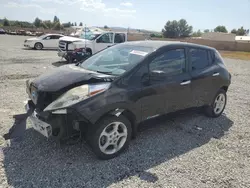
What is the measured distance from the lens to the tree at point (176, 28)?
330 ft

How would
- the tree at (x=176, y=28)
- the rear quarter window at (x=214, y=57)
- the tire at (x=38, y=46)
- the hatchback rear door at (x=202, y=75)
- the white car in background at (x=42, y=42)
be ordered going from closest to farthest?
the hatchback rear door at (x=202, y=75), the rear quarter window at (x=214, y=57), the white car in background at (x=42, y=42), the tire at (x=38, y=46), the tree at (x=176, y=28)

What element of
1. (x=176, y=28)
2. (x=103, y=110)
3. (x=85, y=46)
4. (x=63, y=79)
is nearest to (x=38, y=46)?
(x=85, y=46)

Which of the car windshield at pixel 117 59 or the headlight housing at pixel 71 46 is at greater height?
the car windshield at pixel 117 59

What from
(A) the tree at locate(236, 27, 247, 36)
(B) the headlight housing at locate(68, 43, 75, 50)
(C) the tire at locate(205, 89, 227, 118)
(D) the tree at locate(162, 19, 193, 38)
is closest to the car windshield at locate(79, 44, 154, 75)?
(C) the tire at locate(205, 89, 227, 118)

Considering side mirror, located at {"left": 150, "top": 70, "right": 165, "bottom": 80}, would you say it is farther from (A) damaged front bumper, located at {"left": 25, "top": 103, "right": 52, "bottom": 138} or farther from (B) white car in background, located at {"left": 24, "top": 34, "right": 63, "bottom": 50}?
(B) white car in background, located at {"left": 24, "top": 34, "right": 63, "bottom": 50}

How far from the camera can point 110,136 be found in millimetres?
3379

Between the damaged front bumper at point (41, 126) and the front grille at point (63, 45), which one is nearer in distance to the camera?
the damaged front bumper at point (41, 126)

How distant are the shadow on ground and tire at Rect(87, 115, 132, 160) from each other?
0.42 feet

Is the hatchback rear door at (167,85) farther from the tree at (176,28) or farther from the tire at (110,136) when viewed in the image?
the tree at (176,28)

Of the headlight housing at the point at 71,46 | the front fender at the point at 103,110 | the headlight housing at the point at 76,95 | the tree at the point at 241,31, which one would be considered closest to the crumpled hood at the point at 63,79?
the headlight housing at the point at 76,95

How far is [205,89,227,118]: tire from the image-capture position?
520cm

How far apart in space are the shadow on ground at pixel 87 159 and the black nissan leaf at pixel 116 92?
0.81 feet

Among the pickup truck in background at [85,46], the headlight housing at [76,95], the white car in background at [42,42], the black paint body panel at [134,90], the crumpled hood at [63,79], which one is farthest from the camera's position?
the white car in background at [42,42]

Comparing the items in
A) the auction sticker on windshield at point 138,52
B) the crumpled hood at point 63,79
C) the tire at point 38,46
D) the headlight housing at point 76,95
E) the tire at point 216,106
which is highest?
the auction sticker on windshield at point 138,52
